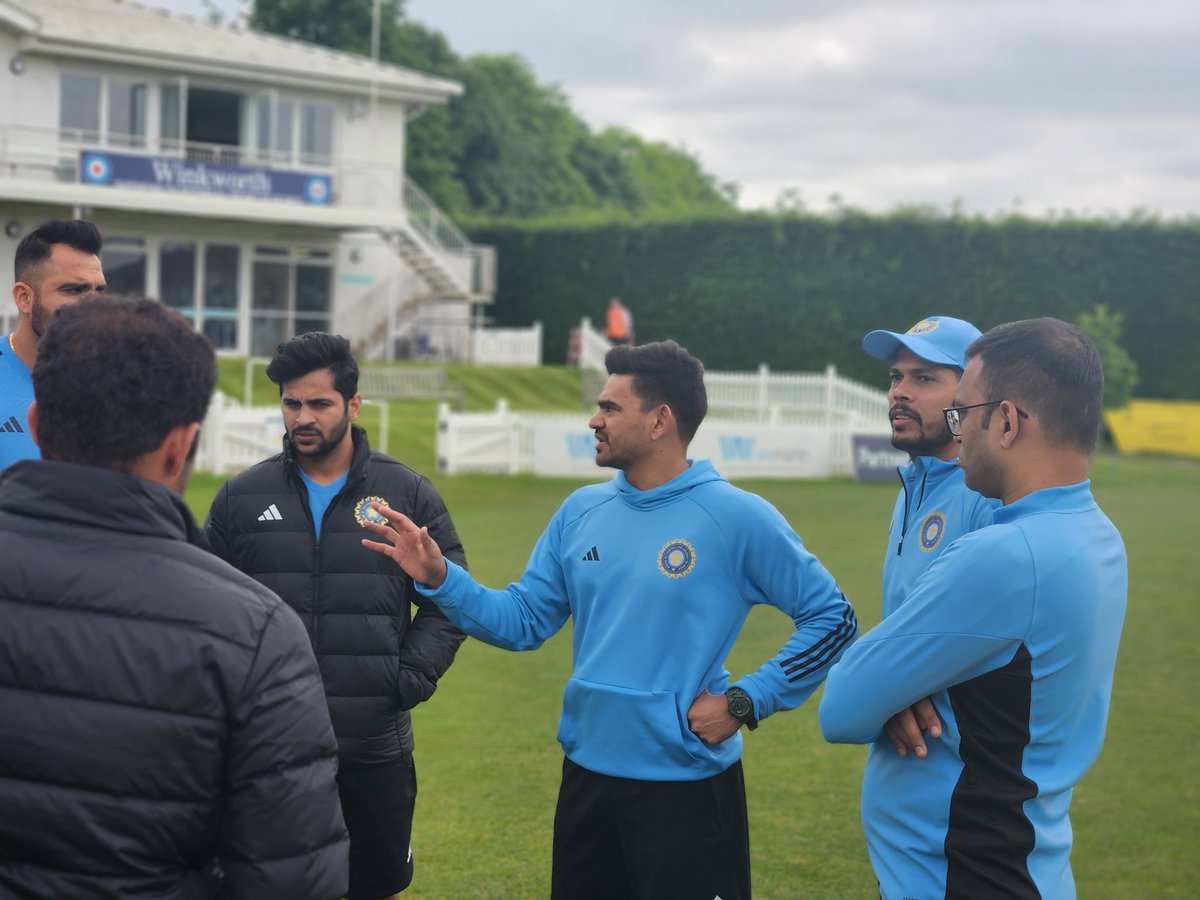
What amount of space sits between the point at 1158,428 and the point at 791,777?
29176mm

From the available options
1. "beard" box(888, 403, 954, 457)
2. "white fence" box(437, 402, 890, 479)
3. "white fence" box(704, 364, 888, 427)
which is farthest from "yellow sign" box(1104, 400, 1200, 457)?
"beard" box(888, 403, 954, 457)

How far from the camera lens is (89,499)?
Result: 92.1 inches

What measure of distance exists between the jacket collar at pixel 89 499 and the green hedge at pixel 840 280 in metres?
33.7

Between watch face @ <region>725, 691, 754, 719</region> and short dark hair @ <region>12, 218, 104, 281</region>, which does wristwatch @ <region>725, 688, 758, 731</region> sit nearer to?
watch face @ <region>725, 691, 754, 719</region>

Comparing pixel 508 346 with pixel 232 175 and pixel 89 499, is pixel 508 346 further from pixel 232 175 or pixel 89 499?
pixel 89 499

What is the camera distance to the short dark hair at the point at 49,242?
4570 mm

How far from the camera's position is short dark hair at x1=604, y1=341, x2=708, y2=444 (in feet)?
14.2

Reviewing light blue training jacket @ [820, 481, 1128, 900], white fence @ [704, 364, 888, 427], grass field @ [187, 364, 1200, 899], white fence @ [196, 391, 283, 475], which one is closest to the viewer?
light blue training jacket @ [820, 481, 1128, 900]

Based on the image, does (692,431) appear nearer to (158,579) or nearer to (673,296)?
(158,579)

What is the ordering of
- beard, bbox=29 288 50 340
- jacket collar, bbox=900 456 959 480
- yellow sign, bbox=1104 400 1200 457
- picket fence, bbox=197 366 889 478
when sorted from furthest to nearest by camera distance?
yellow sign, bbox=1104 400 1200 457, picket fence, bbox=197 366 889 478, beard, bbox=29 288 50 340, jacket collar, bbox=900 456 959 480

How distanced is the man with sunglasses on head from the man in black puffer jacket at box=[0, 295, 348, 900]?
1379 millimetres

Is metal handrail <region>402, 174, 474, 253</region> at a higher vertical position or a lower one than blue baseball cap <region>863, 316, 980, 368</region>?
higher

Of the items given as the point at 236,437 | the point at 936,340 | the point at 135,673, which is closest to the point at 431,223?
the point at 236,437

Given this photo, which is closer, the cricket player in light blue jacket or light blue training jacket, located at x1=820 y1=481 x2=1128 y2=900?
light blue training jacket, located at x1=820 y1=481 x2=1128 y2=900
